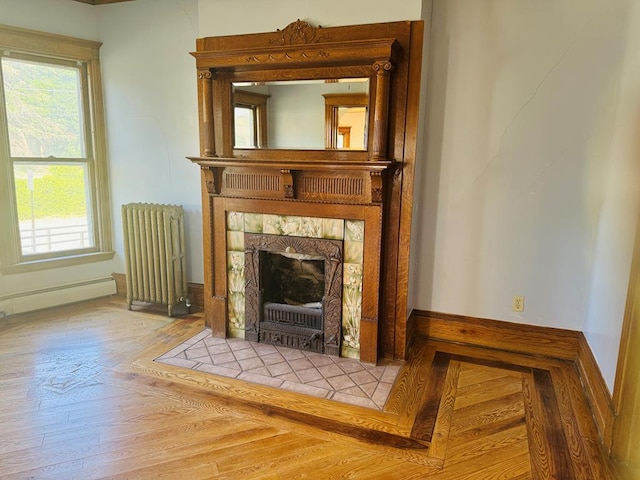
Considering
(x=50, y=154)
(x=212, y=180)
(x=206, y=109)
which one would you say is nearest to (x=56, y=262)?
(x=50, y=154)

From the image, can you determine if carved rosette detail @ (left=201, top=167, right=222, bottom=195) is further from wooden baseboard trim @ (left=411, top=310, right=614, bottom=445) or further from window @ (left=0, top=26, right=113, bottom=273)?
wooden baseboard trim @ (left=411, top=310, right=614, bottom=445)

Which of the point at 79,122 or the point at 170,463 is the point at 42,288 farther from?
the point at 170,463

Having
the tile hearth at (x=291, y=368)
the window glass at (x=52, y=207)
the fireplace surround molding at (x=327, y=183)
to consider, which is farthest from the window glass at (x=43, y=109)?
the tile hearth at (x=291, y=368)

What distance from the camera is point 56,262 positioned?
3.81 metres

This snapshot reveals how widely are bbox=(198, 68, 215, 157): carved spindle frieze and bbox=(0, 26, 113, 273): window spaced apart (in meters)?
1.54

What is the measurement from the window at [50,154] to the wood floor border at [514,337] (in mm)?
3102

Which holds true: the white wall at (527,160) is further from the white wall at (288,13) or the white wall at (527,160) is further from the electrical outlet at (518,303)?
the white wall at (288,13)

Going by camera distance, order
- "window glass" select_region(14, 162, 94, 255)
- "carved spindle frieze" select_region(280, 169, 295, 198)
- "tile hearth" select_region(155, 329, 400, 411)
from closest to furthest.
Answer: "tile hearth" select_region(155, 329, 400, 411) < "carved spindle frieze" select_region(280, 169, 295, 198) < "window glass" select_region(14, 162, 94, 255)

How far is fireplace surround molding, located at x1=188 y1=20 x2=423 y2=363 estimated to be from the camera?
2.62 m

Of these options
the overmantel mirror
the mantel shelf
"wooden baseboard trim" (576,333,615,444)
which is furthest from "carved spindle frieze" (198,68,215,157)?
"wooden baseboard trim" (576,333,615,444)

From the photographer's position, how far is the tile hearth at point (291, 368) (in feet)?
8.16

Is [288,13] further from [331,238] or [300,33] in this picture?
[331,238]

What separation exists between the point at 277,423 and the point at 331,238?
47.5 inches

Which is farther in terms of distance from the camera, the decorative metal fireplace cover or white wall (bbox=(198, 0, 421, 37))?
the decorative metal fireplace cover
